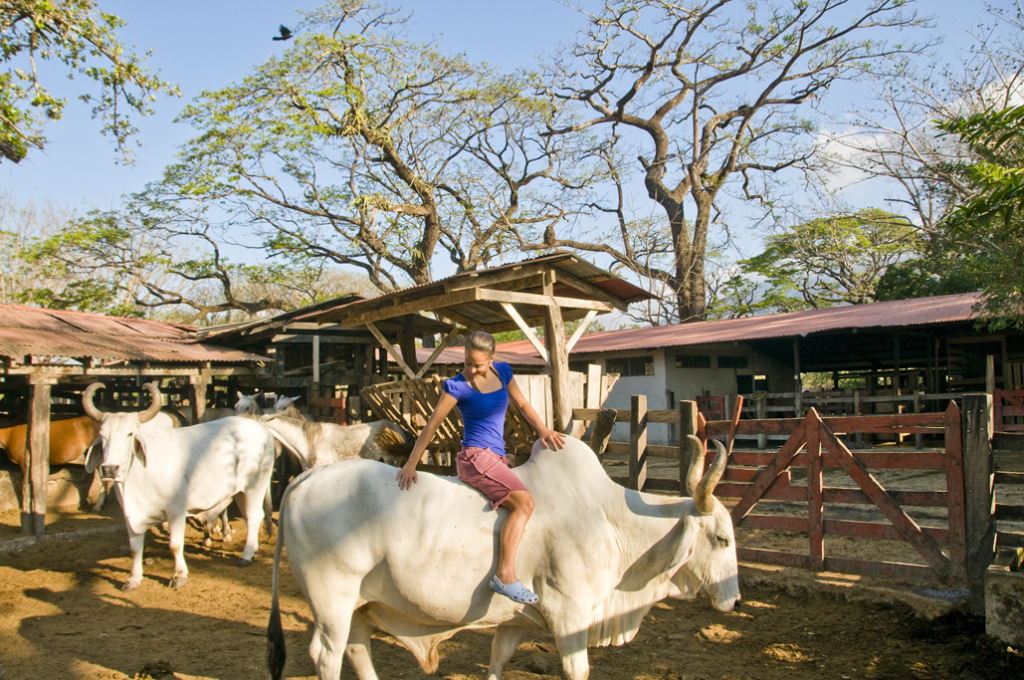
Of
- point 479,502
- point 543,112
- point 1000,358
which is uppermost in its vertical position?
point 543,112

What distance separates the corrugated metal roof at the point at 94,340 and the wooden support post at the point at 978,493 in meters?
8.68

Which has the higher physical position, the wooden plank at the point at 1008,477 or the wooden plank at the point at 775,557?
the wooden plank at the point at 1008,477

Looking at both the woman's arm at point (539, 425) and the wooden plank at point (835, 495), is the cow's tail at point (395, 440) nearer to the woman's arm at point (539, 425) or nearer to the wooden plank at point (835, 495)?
the wooden plank at point (835, 495)

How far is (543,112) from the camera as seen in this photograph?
2369 cm

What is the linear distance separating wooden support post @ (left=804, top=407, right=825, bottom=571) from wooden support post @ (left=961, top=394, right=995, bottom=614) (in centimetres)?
99

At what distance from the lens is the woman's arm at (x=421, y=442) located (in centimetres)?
369

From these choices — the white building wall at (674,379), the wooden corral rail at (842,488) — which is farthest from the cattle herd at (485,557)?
the white building wall at (674,379)

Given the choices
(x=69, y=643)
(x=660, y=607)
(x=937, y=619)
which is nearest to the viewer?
(x=937, y=619)

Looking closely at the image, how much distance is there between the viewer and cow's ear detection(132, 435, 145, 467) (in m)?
6.77

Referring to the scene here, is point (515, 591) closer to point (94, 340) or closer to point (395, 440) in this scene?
point (395, 440)

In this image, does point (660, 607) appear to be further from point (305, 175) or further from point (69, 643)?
point (305, 175)

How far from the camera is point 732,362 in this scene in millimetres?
20281

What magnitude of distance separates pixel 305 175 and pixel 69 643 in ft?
58.7

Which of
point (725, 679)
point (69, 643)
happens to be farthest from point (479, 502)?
point (69, 643)
